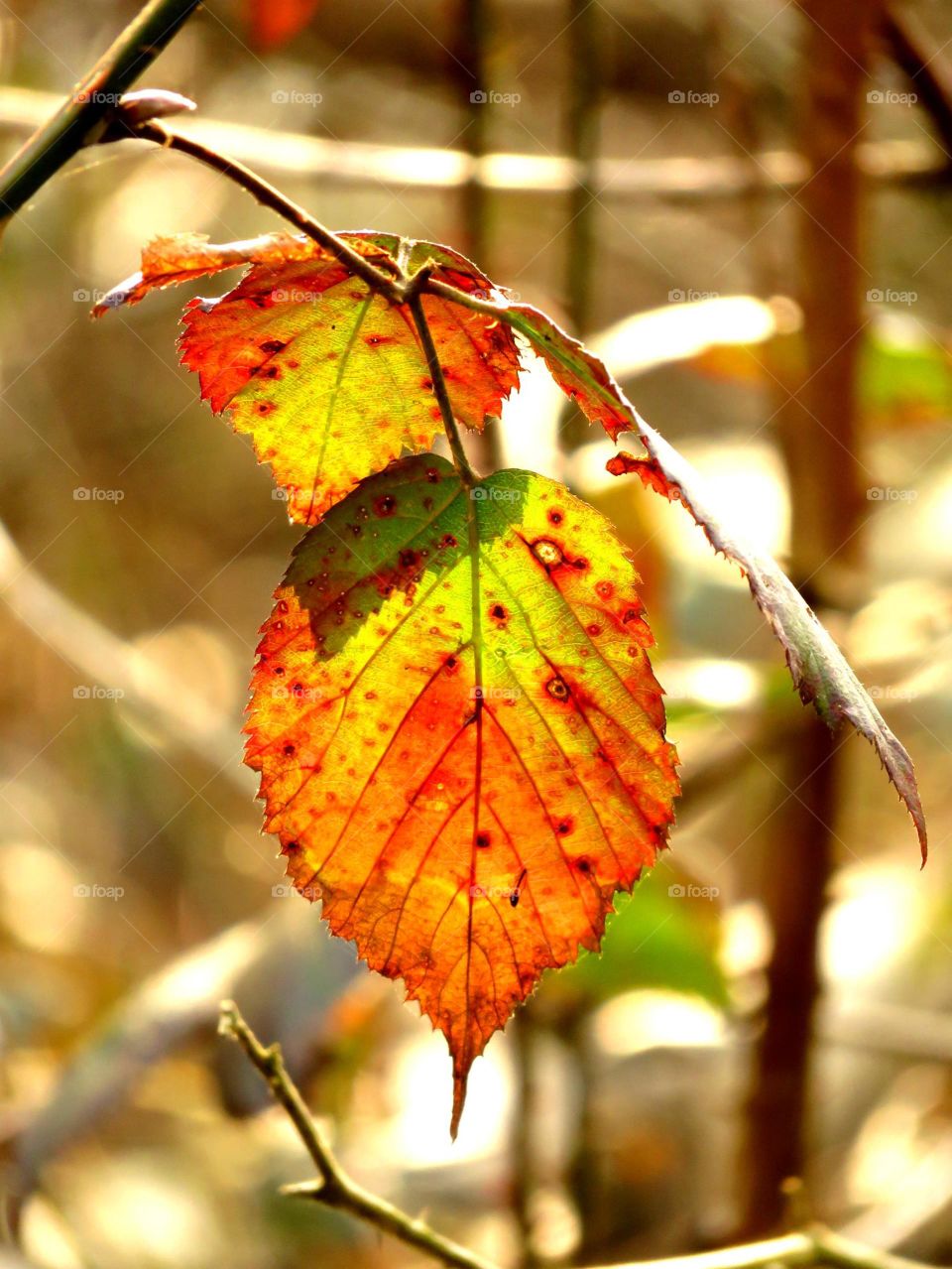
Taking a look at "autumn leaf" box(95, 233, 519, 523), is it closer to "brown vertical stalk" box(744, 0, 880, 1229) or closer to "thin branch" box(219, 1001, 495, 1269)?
"thin branch" box(219, 1001, 495, 1269)

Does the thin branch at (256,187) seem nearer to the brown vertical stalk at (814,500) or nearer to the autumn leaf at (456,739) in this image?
the autumn leaf at (456,739)

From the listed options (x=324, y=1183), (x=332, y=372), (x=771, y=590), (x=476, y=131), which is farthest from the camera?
(x=476, y=131)

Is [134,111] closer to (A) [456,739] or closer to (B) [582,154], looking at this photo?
(A) [456,739]

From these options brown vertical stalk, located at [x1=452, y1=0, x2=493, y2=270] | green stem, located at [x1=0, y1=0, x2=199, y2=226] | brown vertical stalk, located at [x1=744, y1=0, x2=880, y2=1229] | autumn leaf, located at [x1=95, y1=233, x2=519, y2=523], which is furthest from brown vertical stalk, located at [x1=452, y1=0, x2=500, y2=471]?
green stem, located at [x1=0, y1=0, x2=199, y2=226]

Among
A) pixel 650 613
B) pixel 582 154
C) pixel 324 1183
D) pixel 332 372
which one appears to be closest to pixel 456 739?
pixel 332 372

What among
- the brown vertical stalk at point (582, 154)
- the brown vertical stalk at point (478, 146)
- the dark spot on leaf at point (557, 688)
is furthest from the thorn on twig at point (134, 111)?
the brown vertical stalk at point (582, 154)

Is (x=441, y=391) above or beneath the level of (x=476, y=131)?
beneath
